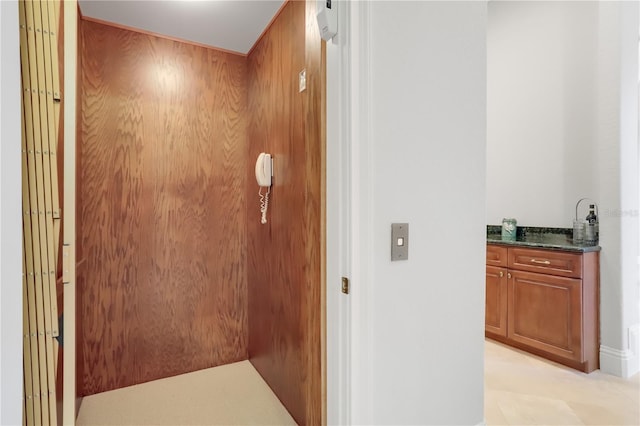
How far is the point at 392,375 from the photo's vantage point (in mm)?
1222

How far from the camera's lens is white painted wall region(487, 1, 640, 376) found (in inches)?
94.7

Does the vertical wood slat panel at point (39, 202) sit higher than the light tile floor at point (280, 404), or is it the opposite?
the vertical wood slat panel at point (39, 202)

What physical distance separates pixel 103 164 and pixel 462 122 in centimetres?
228

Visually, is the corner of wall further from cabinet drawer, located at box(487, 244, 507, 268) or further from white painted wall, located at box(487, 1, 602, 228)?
white painted wall, located at box(487, 1, 602, 228)

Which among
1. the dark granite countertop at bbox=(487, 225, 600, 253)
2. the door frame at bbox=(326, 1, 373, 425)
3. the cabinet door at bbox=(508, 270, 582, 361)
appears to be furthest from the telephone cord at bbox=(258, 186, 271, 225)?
the cabinet door at bbox=(508, 270, 582, 361)

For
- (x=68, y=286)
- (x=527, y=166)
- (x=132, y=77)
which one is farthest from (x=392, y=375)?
(x=527, y=166)

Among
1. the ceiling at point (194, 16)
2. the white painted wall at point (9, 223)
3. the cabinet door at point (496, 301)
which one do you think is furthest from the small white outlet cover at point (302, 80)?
the cabinet door at point (496, 301)

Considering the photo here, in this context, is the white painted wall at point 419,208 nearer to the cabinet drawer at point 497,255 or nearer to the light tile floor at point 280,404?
the light tile floor at point 280,404

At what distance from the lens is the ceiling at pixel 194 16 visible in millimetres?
2129

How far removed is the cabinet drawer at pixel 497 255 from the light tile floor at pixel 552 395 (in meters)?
0.76

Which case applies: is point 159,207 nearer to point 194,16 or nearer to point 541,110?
point 194,16

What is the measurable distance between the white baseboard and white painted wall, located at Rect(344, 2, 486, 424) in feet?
5.43

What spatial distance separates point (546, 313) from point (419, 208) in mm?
2017

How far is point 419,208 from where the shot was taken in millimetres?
1271
